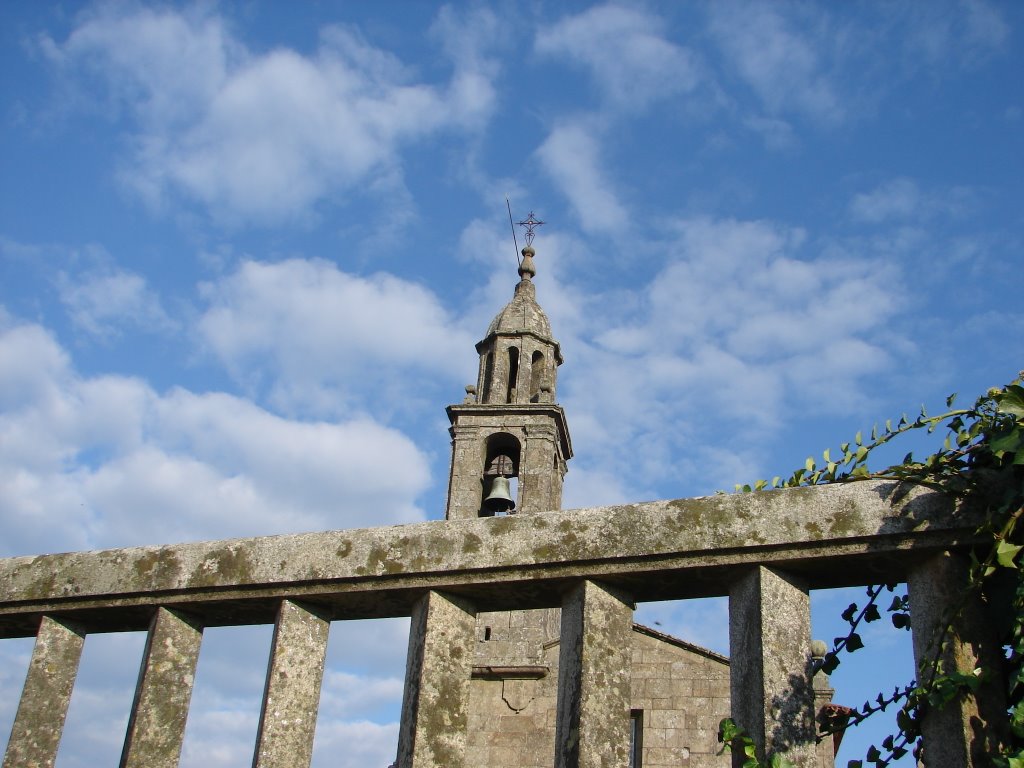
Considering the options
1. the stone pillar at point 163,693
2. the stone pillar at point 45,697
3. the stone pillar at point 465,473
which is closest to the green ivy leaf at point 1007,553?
the stone pillar at point 163,693

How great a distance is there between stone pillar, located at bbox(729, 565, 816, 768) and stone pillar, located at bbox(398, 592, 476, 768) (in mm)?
800

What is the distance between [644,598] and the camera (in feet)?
11.1

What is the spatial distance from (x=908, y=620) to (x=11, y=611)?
291cm

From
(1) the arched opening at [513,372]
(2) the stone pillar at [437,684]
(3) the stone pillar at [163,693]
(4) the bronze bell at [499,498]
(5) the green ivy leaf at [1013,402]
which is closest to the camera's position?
(5) the green ivy leaf at [1013,402]

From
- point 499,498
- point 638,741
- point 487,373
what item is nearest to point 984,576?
point 638,741

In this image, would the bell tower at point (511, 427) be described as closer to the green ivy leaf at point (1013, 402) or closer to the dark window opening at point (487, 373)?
the dark window opening at point (487, 373)

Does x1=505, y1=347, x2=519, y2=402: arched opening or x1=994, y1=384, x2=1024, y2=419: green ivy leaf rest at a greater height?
x1=505, y1=347, x2=519, y2=402: arched opening

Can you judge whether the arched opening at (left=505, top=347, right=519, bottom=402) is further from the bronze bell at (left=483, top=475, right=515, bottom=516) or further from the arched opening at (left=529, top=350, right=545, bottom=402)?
the bronze bell at (left=483, top=475, right=515, bottom=516)

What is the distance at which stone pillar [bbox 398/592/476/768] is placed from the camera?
3.17 meters

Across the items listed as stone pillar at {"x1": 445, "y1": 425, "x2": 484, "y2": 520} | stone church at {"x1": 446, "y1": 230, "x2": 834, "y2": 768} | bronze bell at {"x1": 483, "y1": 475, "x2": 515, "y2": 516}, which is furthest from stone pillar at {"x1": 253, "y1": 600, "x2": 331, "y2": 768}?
stone pillar at {"x1": 445, "y1": 425, "x2": 484, "y2": 520}

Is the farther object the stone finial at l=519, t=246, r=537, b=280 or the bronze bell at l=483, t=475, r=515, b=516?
the stone finial at l=519, t=246, r=537, b=280

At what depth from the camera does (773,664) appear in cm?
298

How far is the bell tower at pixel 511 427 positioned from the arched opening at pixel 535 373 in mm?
23

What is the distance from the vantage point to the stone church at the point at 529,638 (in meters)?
18.4
